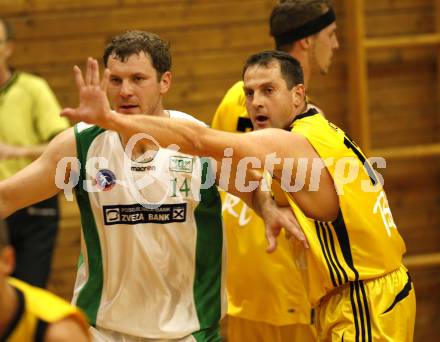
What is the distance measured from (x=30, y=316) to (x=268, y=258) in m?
2.48

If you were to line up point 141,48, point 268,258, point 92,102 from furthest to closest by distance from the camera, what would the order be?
point 268,258 → point 141,48 → point 92,102

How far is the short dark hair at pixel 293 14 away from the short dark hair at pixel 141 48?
1.24m

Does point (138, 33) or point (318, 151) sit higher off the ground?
point (138, 33)

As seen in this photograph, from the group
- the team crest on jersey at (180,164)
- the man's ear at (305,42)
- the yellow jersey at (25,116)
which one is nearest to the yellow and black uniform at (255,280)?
the man's ear at (305,42)

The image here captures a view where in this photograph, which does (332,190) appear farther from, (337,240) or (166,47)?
(166,47)

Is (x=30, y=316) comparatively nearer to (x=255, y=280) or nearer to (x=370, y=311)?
(x=370, y=311)

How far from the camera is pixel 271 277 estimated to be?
4.93m

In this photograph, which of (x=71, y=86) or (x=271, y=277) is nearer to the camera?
(x=271, y=277)

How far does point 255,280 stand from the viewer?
16.3ft

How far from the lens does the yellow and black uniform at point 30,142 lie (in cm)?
636

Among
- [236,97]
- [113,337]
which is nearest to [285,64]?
[236,97]

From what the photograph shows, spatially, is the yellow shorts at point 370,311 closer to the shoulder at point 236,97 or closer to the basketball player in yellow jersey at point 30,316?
the shoulder at point 236,97

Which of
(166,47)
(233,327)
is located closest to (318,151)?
(166,47)

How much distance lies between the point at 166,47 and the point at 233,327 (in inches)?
68.6
